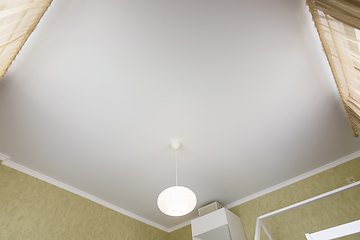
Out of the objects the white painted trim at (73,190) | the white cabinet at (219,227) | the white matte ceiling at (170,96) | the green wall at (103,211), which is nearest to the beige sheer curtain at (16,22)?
the white matte ceiling at (170,96)

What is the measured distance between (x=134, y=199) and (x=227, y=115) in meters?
2.16

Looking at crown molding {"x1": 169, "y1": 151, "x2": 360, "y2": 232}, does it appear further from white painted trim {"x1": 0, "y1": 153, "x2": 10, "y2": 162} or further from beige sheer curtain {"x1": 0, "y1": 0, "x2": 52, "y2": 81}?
beige sheer curtain {"x1": 0, "y1": 0, "x2": 52, "y2": 81}

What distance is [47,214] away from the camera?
284cm

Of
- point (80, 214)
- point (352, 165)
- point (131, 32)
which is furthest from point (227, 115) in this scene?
point (80, 214)

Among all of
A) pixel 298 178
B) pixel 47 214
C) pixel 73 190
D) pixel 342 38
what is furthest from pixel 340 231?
pixel 73 190

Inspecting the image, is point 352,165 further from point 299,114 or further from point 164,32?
point 164,32

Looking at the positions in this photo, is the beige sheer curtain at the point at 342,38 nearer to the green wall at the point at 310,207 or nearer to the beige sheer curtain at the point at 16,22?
the green wall at the point at 310,207

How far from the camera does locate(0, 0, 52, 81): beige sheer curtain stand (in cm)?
117

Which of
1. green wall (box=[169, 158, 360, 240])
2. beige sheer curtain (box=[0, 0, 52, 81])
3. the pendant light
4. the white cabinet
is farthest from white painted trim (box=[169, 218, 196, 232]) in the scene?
beige sheer curtain (box=[0, 0, 52, 81])

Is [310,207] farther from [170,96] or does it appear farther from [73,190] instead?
[73,190]

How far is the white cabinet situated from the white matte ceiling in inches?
20.6

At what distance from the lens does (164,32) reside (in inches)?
67.7

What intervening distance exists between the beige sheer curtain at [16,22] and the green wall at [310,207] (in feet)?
11.7

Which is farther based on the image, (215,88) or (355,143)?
(355,143)
